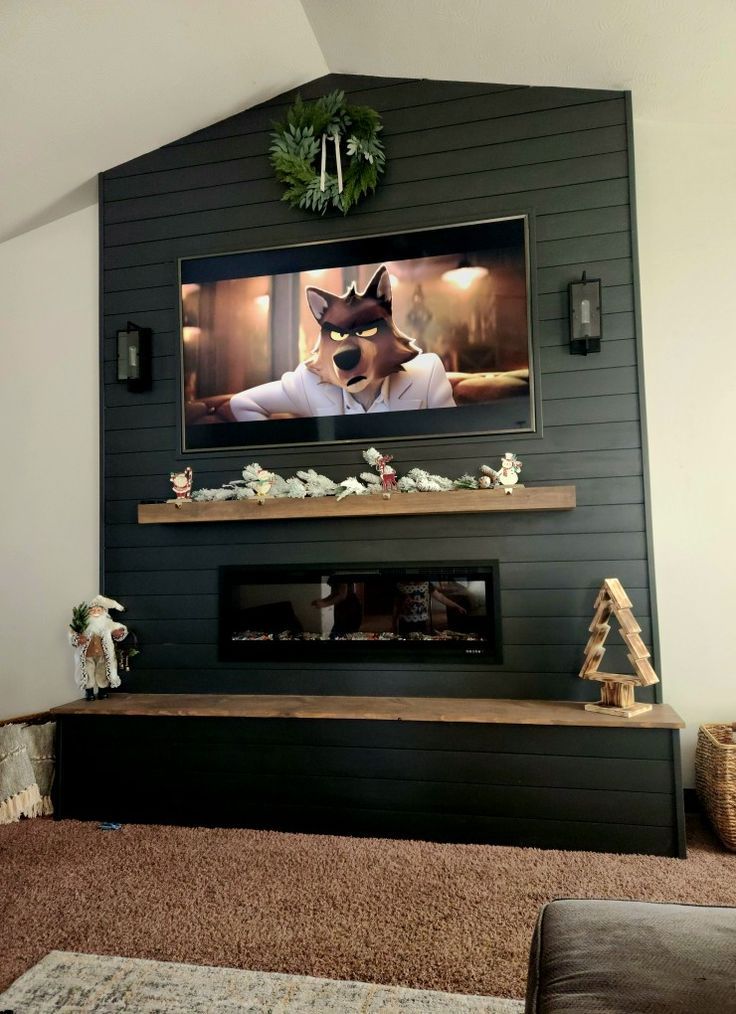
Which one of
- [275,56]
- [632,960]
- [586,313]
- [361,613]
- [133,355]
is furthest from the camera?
[133,355]

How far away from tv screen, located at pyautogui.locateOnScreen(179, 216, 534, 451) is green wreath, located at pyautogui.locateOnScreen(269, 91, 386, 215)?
215mm

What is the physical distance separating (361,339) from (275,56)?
49.6 inches

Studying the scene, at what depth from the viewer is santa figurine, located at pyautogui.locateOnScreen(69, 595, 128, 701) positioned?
10.7ft

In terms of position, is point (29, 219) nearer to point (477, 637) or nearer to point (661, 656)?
point (477, 637)

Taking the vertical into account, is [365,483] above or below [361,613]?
above

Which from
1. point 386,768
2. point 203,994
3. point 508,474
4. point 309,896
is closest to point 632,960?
point 203,994

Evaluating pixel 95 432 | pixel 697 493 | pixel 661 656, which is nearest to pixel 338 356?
pixel 95 432

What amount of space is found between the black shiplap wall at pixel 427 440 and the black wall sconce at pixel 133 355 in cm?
8

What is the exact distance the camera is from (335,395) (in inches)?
131

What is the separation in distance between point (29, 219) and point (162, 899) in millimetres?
3203

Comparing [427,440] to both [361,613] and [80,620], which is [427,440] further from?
[80,620]

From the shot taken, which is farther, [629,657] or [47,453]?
[47,453]

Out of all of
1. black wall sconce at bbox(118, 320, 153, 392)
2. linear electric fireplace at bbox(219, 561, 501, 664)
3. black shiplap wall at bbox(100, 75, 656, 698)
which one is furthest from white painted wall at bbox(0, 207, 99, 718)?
linear electric fireplace at bbox(219, 561, 501, 664)


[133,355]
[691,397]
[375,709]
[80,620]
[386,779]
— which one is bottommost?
[386,779]
